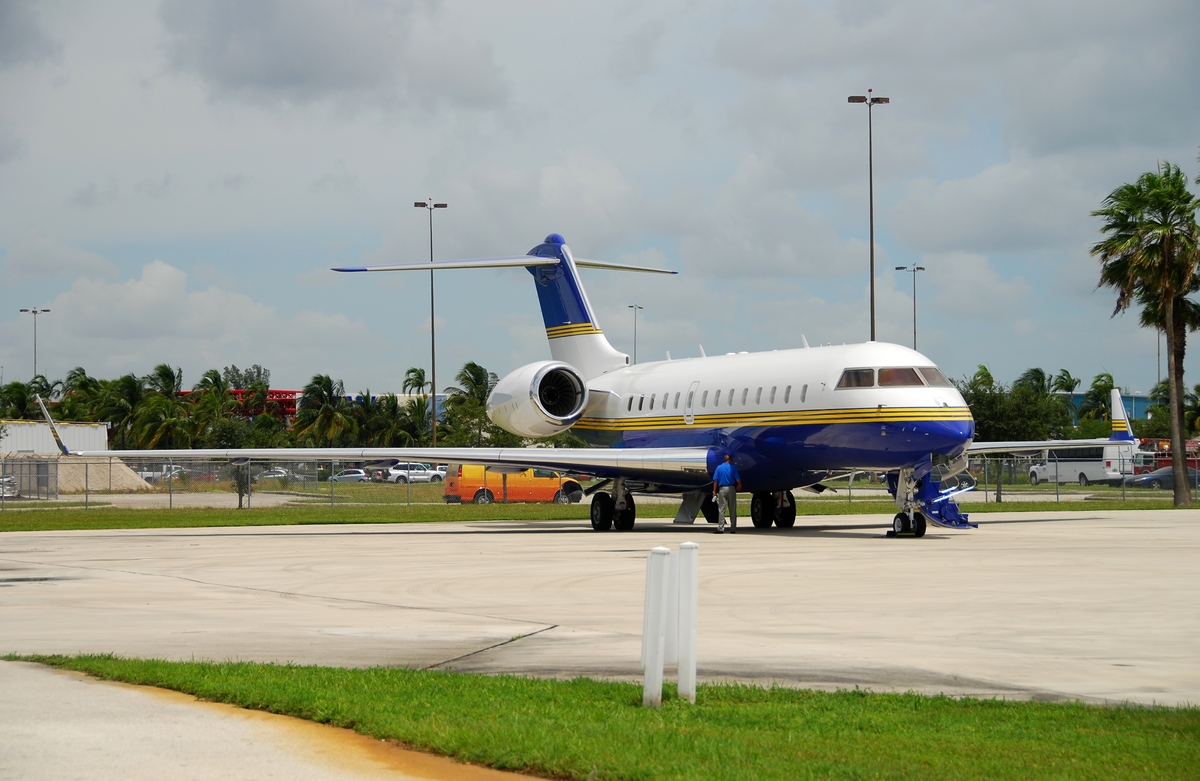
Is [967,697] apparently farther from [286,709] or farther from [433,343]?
[433,343]

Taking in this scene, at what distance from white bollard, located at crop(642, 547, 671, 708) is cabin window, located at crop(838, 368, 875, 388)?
61.7 ft

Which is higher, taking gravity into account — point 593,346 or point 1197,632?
point 593,346

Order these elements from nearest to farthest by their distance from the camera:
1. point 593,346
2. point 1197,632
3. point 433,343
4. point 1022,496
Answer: point 1197,632, point 593,346, point 1022,496, point 433,343

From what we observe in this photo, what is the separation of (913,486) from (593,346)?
12.5m

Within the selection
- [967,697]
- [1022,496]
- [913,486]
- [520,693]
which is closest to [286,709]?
[520,693]

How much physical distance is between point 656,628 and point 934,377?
772 inches

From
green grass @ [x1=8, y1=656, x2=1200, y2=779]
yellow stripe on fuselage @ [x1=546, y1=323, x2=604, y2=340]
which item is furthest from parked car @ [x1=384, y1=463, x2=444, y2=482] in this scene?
green grass @ [x1=8, y1=656, x2=1200, y2=779]

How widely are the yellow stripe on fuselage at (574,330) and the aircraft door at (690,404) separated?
19.5 ft

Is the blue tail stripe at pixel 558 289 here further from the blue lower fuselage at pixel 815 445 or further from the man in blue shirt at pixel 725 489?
the man in blue shirt at pixel 725 489

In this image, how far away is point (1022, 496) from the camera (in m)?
54.3

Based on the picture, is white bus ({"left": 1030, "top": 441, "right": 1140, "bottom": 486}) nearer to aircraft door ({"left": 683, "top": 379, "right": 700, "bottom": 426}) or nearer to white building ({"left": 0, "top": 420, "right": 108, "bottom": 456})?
aircraft door ({"left": 683, "top": 379, "right": 700, "bottom": 426})

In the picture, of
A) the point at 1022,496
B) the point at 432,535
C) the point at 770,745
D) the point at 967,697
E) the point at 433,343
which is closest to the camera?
the point at 770,745

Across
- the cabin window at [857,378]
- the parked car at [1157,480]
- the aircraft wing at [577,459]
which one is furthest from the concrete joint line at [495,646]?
the parked car at [1157,480]

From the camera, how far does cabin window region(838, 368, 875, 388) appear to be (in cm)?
2583
